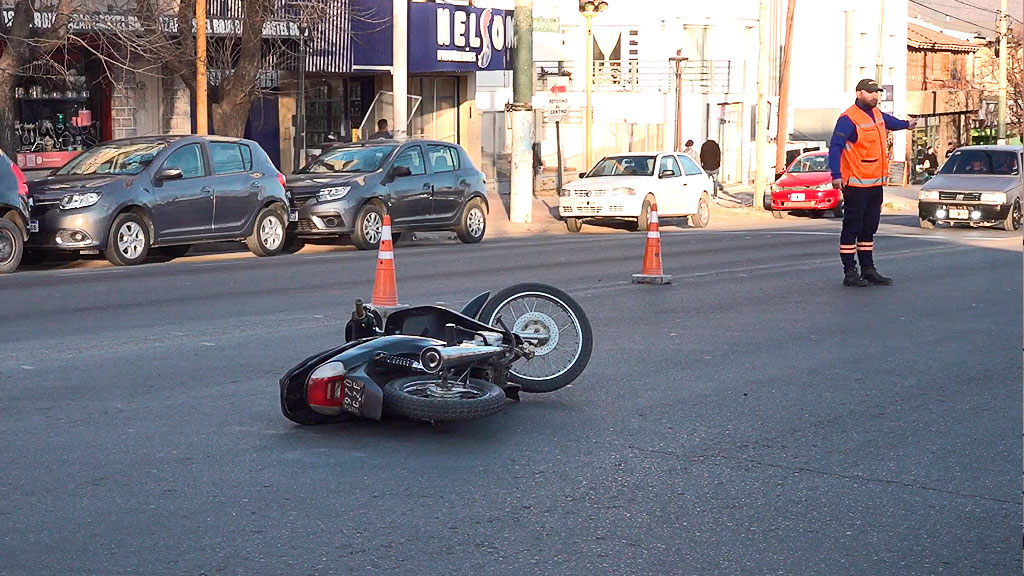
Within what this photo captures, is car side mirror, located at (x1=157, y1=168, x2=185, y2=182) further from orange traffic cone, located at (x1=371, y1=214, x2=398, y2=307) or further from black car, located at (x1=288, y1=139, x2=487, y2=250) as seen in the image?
orange traffic cone, located at (x1=371, y1=214, x2=398, y2=307)

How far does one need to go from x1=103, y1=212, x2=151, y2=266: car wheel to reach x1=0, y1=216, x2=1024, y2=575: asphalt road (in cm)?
449

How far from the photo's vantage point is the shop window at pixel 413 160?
2155 cm

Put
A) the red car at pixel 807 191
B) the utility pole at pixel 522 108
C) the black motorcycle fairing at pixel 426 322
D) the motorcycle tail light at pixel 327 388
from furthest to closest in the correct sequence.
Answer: the red car at pixel 807 191 → the utility pole at pixel 522 108 → the black motorcycle fairing at pixel 426 322 → the motorcycle tail light at pixel 327 388

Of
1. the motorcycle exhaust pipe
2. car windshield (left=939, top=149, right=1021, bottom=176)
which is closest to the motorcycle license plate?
the motorcycle exhaust pipe

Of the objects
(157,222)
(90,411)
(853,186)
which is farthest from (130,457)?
(157,222)

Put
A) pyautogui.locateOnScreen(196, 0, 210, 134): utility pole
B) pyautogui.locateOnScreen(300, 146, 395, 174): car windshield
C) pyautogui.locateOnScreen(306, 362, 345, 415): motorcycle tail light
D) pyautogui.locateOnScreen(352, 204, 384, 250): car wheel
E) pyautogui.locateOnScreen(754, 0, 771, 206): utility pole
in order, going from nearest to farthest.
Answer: pyautogui.locateOnScreen(306, 362, 345, 415): motorcycle tail light < pyautogui.locateOnScreen(352, 204, 384, 250): car wheel < pyautogui.locateOnScreen(300, 146, 395, 174): car windshield < pyautogui.locateOnScreen(196, 0, 210, 134): utility pole < pyautogui.locateOnScreen(754, 0, 771, 206): utility pole

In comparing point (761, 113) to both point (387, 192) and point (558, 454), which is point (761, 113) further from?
point (558, 454)

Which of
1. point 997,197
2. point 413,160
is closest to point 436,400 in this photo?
point 413,160

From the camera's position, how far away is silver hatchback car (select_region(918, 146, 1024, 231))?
26.2 metres

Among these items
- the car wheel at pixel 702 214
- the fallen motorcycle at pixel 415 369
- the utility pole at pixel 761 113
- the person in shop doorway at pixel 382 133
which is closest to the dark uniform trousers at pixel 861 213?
the fallen motorcycle at pixel 415 369

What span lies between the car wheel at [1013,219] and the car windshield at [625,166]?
660cm

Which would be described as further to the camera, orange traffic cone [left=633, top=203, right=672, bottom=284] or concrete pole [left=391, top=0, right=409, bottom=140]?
concrete pole [left=391, top=0, right=409, bottom=140]

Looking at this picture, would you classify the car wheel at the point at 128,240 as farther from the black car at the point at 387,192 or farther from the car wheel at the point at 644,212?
the car wheel at the point at 644,212

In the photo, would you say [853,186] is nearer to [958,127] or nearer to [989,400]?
[989,400]
